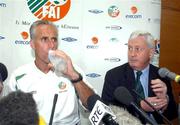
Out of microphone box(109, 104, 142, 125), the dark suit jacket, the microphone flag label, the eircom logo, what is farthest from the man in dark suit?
microphone box(109, 104, 142, 125)

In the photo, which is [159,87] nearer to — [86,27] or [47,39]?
[47,39]

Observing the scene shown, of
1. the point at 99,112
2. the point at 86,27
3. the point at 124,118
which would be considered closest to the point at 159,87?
the point at 99,112

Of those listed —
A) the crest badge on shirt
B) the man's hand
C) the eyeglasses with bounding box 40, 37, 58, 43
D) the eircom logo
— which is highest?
the eircom logo

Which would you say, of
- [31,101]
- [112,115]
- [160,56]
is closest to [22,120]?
[31,101]

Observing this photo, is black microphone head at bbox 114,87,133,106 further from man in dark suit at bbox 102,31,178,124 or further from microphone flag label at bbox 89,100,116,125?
man in dark suit at bbox 102,31,178,124

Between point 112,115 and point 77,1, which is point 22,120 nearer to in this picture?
point 112,115

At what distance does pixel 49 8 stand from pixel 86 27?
41cm

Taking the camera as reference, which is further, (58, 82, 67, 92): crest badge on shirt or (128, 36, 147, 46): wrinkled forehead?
(128, 36, 147, 46): wrinkled forehead

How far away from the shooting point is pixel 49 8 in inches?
140

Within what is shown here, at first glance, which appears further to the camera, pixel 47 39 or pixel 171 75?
pixel 47 39

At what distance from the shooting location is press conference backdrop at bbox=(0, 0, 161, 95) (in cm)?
347

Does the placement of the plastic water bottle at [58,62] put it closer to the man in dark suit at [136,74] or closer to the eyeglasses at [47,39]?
the eyeglasses at [47,39]

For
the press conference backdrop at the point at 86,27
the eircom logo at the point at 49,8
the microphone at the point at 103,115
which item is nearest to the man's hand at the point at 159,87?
the microphone at the point at 103,115

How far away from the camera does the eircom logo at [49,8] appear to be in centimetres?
353
